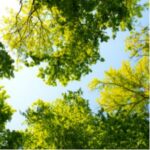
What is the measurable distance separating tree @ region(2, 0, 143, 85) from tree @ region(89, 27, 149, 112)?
12.6 m

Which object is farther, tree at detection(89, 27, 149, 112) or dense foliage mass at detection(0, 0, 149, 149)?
tree at detection(89, 27, 149, 112)

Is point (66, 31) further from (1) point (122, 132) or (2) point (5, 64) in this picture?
(1) point (122, 132)

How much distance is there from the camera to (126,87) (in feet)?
91.2

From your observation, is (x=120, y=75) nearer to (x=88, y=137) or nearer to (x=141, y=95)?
(x=141, y=95)

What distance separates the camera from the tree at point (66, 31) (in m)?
12.4

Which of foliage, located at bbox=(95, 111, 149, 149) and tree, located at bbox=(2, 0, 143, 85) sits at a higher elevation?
tree, located at bbox=(2, 0, 143, 85)

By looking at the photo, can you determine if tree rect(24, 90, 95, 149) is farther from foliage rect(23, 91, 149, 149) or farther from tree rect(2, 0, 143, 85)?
tree rect(2, 0, 143, 85)

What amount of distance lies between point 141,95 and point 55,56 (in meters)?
13.9

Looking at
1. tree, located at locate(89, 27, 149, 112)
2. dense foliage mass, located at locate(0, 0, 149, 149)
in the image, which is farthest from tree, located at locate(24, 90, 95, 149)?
tree, located at locate(89, 27, 149, 112)

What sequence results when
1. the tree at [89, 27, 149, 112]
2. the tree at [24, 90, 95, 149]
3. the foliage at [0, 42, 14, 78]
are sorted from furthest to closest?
the tree at [89, 27, 149, 112] < the tree at [24, 90, 95, 149] < the foliage at [0, 42, 14, 78]

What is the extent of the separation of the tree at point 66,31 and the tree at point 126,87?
12.6 m

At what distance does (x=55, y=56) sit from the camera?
569 inches

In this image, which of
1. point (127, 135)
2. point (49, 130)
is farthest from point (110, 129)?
point (49, 130)

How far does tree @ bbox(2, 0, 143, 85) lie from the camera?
490 inches
